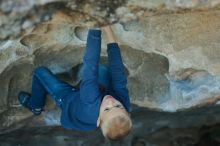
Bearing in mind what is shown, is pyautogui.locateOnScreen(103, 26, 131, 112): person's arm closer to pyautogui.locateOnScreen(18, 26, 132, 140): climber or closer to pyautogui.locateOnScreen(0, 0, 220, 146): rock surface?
pyautogui.locateOnScreen(18, 26, 132, 140): climber

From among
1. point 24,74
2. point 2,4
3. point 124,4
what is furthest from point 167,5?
point 24,74

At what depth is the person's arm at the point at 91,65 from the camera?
87.3 inches

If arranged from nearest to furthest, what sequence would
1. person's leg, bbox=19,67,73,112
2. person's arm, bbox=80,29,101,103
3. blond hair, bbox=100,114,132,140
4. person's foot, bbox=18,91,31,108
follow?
blond hair, bbox=100,114,132,140
person's arm, bbox=80,29,101,103
person's leg, bbox=19,67,73,112
person's foot, bbox=18,91,31,108

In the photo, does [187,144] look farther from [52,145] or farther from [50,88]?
[50,88]

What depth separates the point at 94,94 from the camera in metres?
2.27

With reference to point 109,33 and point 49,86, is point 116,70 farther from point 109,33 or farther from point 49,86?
point 49,86

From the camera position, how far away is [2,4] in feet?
6.42

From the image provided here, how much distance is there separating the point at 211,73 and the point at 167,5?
2.67 feet

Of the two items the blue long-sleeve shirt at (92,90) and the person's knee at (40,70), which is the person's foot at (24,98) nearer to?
the person's knee at (40,70)

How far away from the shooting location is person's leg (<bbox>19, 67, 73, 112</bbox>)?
8.83ft

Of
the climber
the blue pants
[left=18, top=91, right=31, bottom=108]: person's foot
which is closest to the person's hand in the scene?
the climber

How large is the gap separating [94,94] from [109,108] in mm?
131

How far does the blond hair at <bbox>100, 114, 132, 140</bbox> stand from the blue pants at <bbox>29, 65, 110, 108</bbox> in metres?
0.49

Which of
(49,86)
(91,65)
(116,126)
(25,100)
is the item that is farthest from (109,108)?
(25,100)
